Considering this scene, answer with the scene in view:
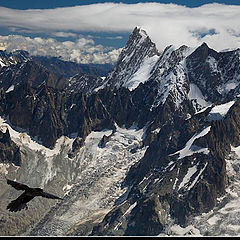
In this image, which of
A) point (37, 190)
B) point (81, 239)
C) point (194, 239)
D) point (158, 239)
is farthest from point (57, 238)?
point (194, 239)

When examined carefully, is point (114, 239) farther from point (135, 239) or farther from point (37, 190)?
point (37, 190)

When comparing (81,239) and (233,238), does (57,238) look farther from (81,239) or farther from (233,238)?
(233,238)

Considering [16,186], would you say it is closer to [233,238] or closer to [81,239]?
[81,239]

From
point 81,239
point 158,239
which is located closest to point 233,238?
point 158,239

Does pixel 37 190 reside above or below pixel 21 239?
above

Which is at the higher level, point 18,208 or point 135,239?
point 18,208

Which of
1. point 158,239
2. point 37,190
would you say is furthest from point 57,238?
point 158,239

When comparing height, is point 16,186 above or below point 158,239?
above
